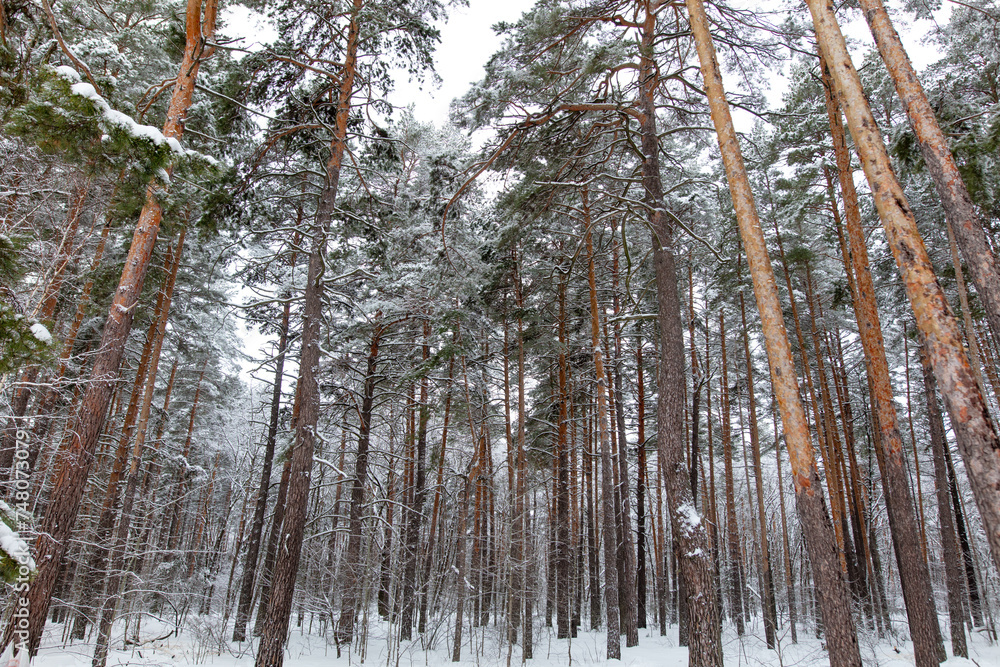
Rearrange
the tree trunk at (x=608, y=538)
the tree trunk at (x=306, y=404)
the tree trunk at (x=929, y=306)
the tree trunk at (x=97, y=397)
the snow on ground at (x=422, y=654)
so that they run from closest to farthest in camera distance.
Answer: the tree trunk at (x=929, y=306) → the tree trunk at (x=97, y=397) → the tree trunk at (x=306, y=404) → the snow on ground at (x=422, y=654) → the tree trunk at (x=608, y=538)

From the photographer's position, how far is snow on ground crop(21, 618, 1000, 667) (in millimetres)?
10055

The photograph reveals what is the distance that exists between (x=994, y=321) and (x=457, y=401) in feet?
36.5

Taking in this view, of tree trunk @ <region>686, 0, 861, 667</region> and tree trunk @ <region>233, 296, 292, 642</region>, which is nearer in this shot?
tree trunk @ <region>686, 0, 861, 667</region>

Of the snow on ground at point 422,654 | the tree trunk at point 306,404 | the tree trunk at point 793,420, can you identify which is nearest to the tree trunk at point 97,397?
the tree trunk at point 306,404

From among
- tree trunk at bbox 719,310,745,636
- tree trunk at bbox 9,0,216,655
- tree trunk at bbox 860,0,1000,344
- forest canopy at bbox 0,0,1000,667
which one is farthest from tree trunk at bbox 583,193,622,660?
tree trunk at bbox 9,0,216,655

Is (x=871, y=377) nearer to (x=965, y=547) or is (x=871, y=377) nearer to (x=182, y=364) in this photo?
(x=965, y=547)

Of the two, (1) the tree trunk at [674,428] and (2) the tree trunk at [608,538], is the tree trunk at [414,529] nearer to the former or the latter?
(2) the tree trunk at [608,538]

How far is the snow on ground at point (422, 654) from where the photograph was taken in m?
10.1

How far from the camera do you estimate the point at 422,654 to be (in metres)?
13.0

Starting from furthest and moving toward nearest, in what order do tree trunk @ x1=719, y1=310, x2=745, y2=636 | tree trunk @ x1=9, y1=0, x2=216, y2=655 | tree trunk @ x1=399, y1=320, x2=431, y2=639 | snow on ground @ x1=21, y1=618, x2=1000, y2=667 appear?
tree trunk @ x1=719, y1=310, x2=745, y2=636 → tree trunk @ x1=399, y1=320, x2=431, y2=639 → snow on ground @ x1=21, y1=618, x2=1000, y2=667 → tree trunk @ x1=9, y1=0, x2=216, y2=655

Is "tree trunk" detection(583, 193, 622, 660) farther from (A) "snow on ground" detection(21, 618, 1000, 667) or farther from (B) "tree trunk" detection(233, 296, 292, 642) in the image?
(B) "tree trunk" detection(233, 296, 292, 642)

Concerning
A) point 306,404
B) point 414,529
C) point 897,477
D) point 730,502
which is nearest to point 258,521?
point 414,529

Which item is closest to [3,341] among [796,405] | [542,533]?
[796,405]

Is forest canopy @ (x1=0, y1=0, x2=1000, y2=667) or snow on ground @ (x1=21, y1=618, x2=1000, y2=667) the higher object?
forest canopy @ (x1=0, y1=0, x2=1000, y2=667)
